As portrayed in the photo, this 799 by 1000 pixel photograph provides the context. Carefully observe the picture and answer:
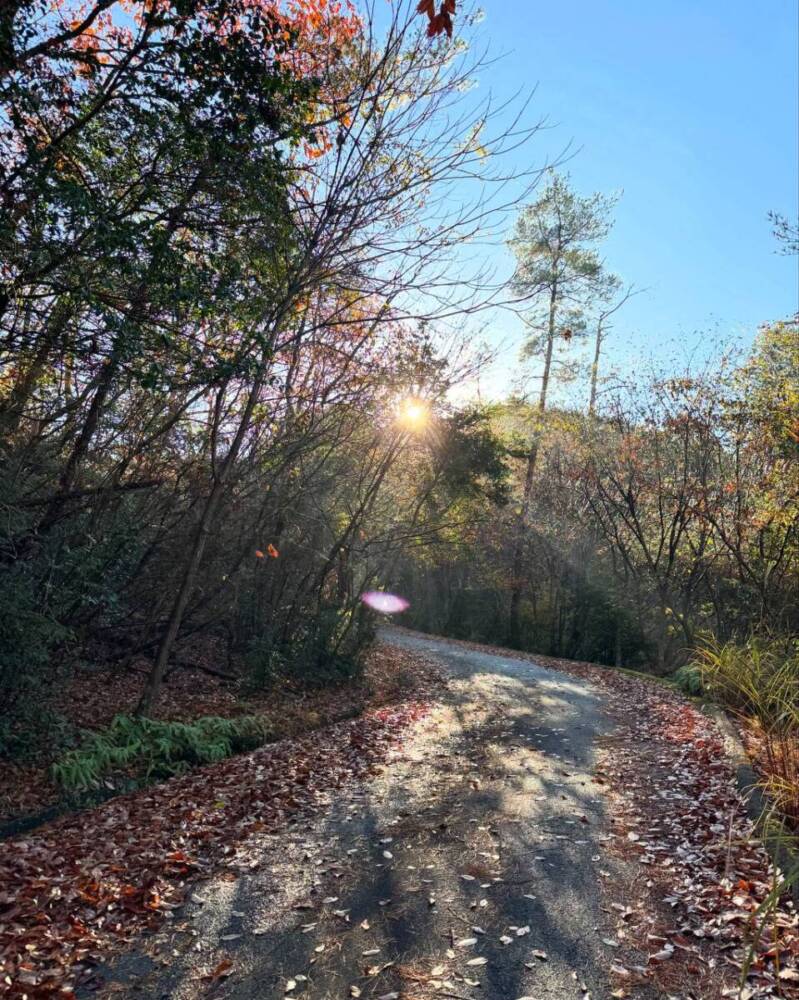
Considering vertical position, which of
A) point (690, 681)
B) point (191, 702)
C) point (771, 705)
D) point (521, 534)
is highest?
point (521, 534)

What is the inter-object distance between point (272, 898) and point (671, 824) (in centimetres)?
290

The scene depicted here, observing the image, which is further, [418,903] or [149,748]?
[149,748]

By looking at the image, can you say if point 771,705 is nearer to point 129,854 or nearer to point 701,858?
point 701,858

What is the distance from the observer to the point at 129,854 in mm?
4715

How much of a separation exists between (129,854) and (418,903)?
6.78 ft

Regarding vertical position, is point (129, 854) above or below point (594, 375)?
below

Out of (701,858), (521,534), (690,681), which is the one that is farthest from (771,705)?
(521,534)

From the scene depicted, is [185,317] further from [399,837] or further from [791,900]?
[791,900]

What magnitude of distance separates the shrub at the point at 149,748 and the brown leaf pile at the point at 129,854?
1.00 feet

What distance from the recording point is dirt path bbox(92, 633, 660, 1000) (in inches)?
128

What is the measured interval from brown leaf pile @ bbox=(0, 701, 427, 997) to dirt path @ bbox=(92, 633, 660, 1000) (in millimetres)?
237

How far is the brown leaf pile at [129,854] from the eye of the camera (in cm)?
349

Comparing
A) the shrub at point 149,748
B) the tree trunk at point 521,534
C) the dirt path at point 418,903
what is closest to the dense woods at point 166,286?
the shrub at point 149,748

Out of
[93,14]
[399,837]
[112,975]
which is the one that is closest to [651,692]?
[399,837]
